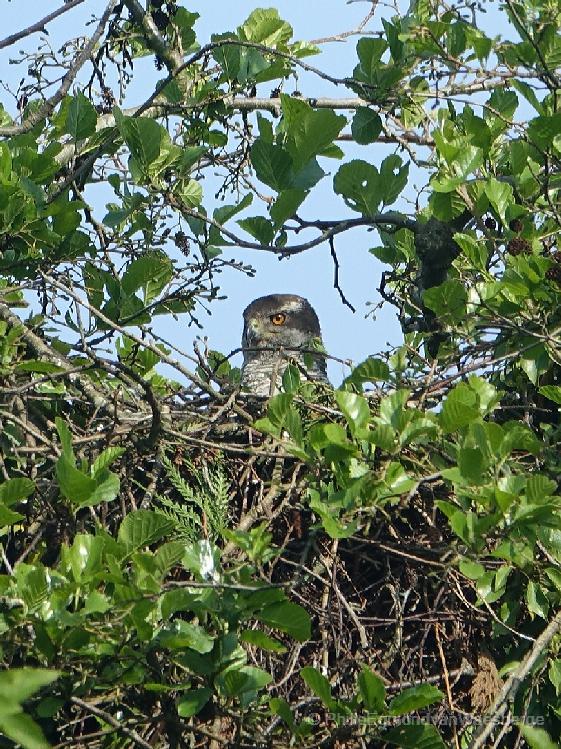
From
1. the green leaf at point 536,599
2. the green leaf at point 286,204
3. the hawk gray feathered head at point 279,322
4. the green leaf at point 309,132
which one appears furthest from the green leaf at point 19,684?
the hawk gray feathered head at point 279,322

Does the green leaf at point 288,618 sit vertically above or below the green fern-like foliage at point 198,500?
below

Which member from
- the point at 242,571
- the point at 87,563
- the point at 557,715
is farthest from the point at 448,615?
the point at 87,563

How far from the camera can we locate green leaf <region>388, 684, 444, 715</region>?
8.54 ft

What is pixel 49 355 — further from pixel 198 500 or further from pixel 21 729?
pixel 21 729

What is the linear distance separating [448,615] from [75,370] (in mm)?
1141

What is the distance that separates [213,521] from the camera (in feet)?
10.2

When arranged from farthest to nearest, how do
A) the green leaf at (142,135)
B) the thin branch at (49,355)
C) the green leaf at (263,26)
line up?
the green leaf at (263,26) → the thin branch at (49,355) → the green leaf at (142,135)

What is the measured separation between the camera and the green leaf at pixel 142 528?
2.67 m

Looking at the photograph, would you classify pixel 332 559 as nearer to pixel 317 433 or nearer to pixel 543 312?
pixel 317 433

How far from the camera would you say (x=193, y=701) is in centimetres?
261

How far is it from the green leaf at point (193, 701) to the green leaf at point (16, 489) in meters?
0.57

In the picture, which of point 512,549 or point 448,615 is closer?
point 512,549

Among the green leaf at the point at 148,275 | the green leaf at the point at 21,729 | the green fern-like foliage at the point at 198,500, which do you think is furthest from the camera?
the green leaf at the point at 148,275

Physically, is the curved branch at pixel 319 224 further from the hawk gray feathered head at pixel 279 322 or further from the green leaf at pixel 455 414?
the hawk gray feathered head at pixel 279 322
